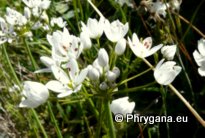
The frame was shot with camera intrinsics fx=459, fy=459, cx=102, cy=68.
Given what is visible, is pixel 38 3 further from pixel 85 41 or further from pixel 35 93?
pixel 35 93

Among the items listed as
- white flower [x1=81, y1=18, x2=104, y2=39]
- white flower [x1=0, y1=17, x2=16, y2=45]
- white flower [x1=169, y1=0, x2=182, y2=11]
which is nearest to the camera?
white flower [x1=81, y1=18, x2=104, y2=39]

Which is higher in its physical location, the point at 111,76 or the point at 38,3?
the point at 38,3

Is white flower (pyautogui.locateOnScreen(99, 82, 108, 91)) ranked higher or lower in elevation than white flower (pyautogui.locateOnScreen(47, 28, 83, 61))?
lower

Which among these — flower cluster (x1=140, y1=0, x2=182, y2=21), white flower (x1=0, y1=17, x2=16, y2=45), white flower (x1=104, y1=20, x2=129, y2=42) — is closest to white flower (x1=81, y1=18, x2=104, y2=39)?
white flower (x1=104, y1=20, x2=129, y2=42)

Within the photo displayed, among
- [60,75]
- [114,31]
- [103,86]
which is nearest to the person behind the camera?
[103,86]

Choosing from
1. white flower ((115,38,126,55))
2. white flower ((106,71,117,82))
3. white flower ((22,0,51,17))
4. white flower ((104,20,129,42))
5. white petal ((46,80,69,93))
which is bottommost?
white flower ((106,71,117,82))

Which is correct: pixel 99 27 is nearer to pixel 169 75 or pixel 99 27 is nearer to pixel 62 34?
pixel 62 34

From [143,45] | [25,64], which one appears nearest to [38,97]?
[143,45]

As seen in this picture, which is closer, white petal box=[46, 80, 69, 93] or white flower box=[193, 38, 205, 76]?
white petal box=[46, 80, 69, 93]

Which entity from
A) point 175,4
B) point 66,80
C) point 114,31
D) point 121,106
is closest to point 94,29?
point 114,31

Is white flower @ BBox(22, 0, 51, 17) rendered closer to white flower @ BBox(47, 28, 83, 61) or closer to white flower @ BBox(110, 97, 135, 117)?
→ white flower @ BBox(47, 28, 83, 61)
